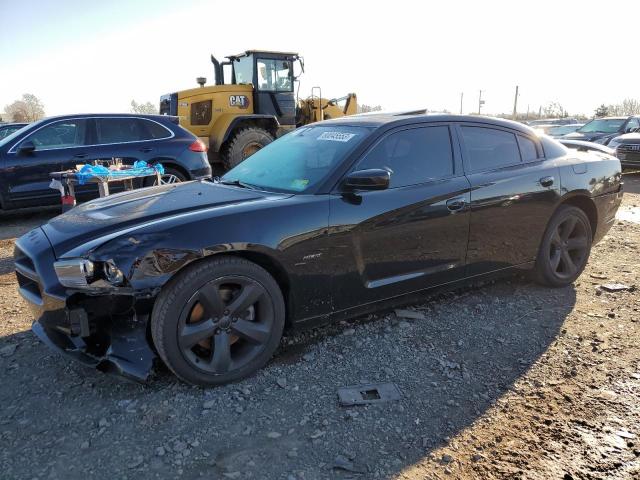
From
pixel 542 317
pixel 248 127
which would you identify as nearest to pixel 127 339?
pixel 542 317

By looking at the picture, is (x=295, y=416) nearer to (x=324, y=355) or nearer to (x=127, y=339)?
(x=324, y=355)

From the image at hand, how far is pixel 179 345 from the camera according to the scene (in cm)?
264

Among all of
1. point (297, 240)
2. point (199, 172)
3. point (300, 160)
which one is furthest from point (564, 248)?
point (199, 172)

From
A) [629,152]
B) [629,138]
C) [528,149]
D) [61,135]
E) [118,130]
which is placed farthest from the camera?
[629,138]

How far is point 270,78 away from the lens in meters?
11.8

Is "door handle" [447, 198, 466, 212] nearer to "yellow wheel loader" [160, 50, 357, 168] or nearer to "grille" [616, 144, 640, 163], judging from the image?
"yellow wheel loader" [160, 50, 357, 168]

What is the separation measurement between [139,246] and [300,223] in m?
0.94

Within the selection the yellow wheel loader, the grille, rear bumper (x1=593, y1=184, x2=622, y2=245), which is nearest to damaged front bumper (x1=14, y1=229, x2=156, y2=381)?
rear bumper (x1=593, y1=184, x2=622, y2=245)

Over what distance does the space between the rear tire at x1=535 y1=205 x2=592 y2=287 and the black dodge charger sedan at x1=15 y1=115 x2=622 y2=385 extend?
0.01 m

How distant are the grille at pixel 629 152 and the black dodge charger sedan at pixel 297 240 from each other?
380 inches

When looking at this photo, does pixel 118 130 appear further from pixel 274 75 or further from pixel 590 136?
pixel 590 136

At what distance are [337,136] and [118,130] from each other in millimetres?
5236

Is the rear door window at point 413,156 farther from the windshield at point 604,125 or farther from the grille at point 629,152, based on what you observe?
the windshield at point 604,125

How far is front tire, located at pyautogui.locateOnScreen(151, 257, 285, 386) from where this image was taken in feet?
8.54
